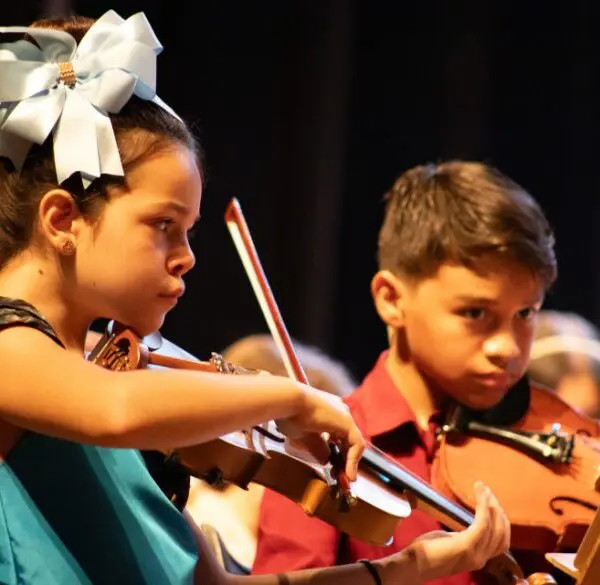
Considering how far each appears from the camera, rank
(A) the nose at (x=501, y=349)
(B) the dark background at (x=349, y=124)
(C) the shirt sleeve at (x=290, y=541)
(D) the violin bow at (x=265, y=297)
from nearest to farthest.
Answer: (D) the violin bow at (x=265, y=297) < (C) the shirt sleeve at (x=290, y=541) < (A) the nose at (x=501, y=349) < (B) the dark background at (x=349, y=124)

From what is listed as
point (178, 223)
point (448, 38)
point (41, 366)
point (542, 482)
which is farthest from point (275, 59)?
point (41, 366)

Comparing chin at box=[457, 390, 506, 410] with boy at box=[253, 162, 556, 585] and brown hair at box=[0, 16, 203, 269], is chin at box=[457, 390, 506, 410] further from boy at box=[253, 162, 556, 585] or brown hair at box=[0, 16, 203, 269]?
brown hair at box=[0, 16, 203, 269]

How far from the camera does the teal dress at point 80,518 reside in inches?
40.4

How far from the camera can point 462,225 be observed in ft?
5.43

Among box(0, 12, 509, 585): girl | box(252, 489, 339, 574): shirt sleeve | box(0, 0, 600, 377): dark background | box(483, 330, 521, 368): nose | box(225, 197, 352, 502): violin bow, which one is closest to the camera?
box(0, 12, 509, 585): girl

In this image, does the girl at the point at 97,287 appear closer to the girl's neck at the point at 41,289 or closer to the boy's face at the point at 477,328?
the girl's neck at the point at 41,289

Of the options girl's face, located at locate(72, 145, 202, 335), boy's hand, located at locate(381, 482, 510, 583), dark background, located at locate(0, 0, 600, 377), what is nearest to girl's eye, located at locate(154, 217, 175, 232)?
girl's face, located at locate(72, 145, 202, 335)

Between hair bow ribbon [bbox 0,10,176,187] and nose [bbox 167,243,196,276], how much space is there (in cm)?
9

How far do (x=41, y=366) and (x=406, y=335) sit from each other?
783 mm

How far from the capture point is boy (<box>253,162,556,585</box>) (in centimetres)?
161

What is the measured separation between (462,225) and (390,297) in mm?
144

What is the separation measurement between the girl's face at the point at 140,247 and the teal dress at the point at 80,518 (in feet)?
0.26

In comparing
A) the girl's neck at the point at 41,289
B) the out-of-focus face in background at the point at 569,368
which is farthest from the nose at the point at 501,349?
the girl's neck at the point at 41,289

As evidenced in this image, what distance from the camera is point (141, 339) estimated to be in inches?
44.4
